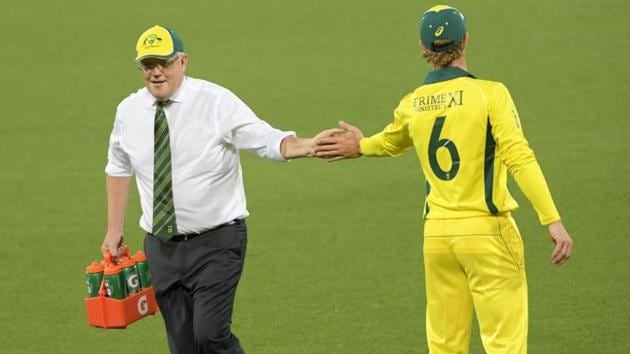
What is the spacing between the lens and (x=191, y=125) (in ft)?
20.7

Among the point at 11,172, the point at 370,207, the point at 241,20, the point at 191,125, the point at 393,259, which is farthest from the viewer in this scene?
the point at 241,20

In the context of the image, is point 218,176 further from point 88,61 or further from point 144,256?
point 88,61

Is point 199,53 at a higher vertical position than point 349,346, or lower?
higher

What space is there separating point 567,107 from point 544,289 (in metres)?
4.70

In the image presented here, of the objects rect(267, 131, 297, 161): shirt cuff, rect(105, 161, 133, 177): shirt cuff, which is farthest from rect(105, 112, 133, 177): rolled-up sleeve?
rect(267, 131, 297, 161): shirt cuff

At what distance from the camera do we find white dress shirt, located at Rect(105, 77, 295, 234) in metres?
6.29

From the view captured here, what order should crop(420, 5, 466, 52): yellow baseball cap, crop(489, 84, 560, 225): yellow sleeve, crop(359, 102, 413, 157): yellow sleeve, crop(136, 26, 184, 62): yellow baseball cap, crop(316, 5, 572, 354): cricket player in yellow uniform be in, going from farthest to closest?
crop(136, 26, 184, 62): yellow baseball cap → crop(359, 102, 413, 157): yellow sleeve → crop(420, 5, 466, 52): yellow baseball cap → crop(316, 5, 572, 354): cricket player in yellow uniform → crop(489, 84, 560, 225): yellow sleeve

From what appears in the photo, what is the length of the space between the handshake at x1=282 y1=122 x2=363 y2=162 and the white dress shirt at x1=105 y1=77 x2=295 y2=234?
0.08 meters

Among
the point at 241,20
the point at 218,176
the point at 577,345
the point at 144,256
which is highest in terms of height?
the point at 241,20

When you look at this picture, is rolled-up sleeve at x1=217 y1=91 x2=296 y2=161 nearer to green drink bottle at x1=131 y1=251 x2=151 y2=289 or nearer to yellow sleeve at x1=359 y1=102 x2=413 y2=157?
yellow sleeve at x1=359 y1=102 x2=413 y2=157

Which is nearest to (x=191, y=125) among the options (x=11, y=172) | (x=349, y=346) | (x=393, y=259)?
(x=349, y=346)

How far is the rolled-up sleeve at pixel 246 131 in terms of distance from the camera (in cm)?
624

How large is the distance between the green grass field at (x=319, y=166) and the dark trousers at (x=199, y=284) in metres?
1.41

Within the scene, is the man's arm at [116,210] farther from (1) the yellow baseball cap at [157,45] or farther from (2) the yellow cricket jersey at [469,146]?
(2) the yellow cricket jersey at [469,146]
